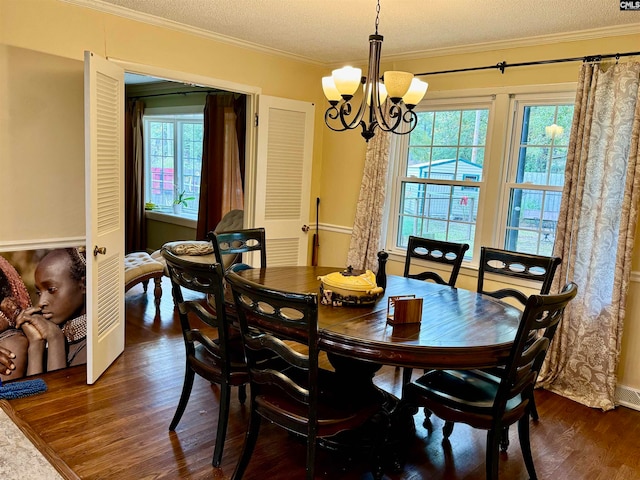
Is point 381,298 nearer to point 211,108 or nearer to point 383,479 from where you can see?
point 383,479

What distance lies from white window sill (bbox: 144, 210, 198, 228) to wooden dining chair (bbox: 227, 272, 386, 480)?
14.8ft

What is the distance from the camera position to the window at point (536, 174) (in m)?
3.59

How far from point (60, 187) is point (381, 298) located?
2239 millimetres

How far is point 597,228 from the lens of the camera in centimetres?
322

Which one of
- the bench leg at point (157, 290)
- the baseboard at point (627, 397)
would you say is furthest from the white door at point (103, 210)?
the baseboard at point (627, 397)

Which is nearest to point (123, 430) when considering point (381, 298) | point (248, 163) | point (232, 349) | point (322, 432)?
point (232, 349)

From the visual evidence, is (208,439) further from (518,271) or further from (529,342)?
(518,271)

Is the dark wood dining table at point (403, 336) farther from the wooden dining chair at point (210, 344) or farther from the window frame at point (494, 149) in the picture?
the window frame at point (494, 149)

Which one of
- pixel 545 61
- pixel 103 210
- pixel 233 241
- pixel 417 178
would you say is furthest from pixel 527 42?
pixel 103 210

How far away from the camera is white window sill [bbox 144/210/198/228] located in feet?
21.4

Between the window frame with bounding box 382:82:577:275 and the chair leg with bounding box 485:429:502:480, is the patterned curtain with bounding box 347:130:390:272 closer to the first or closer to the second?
the window frame with bounding box 382:82:577:275

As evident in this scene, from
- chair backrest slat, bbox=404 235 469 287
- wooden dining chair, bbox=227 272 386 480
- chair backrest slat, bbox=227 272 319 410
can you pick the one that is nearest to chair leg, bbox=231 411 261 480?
wooden dining chair, bbox=227 272 386 480

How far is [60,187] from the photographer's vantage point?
3.24m

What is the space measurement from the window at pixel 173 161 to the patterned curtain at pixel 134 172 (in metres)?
0.19
